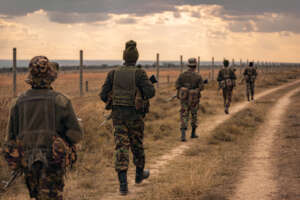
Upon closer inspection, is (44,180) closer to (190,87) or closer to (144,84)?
(144,84)

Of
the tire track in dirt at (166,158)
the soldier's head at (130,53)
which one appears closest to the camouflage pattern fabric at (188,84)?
the tire track in dirt at (166,158)

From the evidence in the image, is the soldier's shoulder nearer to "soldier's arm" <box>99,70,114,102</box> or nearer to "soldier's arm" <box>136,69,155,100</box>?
"soldier's arm" <box>136,69,155,100</box>

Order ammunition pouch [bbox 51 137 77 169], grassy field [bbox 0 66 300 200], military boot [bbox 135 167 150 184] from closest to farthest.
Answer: ammunition pouch [bbox 51 137 77 169]
grassy field [bbox 0 66 300 200]
military boot [bbox 135 167 150 184]

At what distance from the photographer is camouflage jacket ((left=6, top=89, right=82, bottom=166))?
347 centimetres

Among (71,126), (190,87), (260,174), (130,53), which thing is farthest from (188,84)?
(71,126)

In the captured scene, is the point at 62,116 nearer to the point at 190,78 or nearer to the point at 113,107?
the point at 113,107

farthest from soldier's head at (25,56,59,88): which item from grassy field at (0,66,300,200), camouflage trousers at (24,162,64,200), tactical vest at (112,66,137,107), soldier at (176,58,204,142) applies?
soldier at (176,58,204,142)

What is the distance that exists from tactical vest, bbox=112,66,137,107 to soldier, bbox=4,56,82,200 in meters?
2.11

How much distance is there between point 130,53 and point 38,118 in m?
2.57

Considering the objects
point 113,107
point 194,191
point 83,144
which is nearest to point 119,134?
point 113,107

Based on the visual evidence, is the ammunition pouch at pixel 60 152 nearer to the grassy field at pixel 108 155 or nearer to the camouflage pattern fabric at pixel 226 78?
the grassy field at pixel 108 155

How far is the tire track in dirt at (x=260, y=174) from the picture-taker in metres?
5.87

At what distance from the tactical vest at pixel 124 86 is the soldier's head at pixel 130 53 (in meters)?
0.11

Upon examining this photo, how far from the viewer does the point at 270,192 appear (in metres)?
5.95
